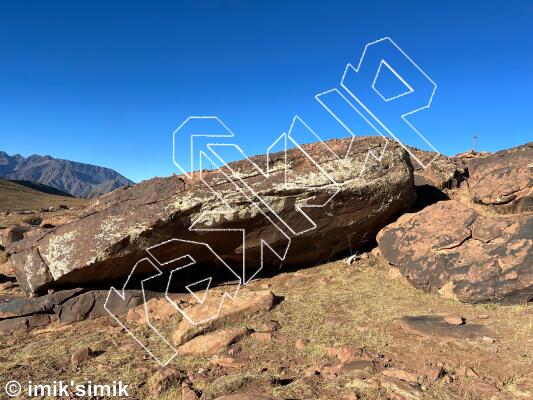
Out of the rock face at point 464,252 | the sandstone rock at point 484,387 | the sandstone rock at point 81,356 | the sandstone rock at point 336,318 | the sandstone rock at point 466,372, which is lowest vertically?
the sandstone rock at point 81,356

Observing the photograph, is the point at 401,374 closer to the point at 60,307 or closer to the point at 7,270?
the point at 60,307

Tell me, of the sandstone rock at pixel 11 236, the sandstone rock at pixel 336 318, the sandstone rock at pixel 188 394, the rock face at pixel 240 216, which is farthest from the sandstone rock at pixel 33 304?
the sandstone rock at pixel 11 236

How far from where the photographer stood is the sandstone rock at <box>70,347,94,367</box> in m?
7.12

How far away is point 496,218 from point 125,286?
9.06 metres

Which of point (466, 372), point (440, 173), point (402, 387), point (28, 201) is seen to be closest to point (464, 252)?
point (466, 372)

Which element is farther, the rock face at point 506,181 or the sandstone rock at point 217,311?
the rock face at point 506,181

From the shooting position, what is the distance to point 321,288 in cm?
1014

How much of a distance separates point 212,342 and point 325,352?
1.93 meters

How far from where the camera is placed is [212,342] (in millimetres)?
7188

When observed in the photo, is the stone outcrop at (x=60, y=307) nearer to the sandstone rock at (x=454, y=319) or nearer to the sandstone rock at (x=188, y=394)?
the sandstone rock at (x=188, y=394)

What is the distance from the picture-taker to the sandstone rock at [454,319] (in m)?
7.29

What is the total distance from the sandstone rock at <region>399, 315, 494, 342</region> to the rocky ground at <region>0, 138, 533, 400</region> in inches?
1.2

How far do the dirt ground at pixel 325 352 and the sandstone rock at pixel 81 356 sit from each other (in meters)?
0.13

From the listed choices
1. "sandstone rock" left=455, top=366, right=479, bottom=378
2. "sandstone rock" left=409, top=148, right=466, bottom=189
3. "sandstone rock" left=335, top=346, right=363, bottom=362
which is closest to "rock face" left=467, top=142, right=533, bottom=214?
"sandstone rock" left=409, top=148, right=466, bottom=189
